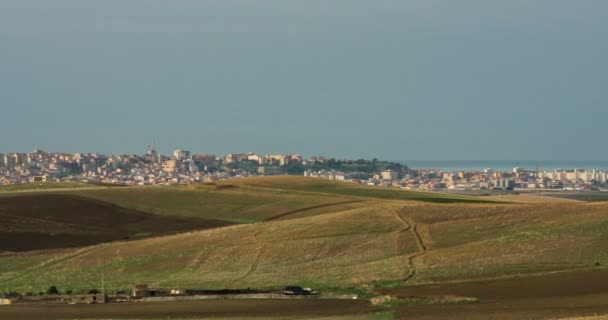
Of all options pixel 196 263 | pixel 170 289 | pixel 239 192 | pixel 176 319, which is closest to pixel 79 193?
pixel 239 192

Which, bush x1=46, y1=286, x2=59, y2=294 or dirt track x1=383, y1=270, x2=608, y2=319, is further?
bush x1=46, y1=286, x2=59, y2=294

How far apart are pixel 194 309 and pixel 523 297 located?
1098cm

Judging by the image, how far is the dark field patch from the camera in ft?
242

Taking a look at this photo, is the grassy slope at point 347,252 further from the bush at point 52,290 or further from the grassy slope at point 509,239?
the bush at point 52,290

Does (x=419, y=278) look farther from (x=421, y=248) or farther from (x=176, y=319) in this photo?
(x=176, y=319)

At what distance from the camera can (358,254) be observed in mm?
57500

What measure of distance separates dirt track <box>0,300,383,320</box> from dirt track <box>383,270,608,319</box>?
Answer: 2475 millimetres

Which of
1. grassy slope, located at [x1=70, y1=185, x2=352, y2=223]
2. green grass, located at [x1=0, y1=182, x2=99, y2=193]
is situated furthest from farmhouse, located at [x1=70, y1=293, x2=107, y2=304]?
green grass, located at [x1=0, y1=182, x2=99, y2=193]

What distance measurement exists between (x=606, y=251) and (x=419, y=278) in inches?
327

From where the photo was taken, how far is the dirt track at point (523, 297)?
37062 mm

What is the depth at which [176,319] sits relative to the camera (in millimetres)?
39531

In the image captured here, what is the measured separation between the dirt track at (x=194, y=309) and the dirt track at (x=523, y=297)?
2475mm

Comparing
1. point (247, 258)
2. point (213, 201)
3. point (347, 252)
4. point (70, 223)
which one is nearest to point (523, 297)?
point (347, 252)

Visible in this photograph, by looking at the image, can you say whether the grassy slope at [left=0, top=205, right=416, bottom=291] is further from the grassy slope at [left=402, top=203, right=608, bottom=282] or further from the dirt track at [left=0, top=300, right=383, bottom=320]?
the dirt track at [left=0, top=300, right=383, bottom=320]
